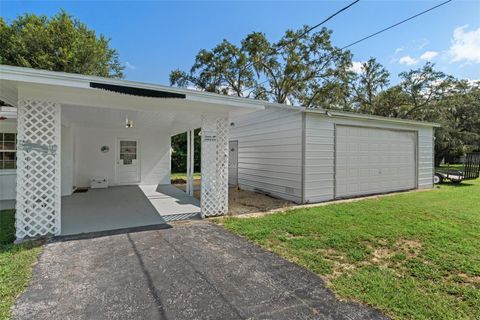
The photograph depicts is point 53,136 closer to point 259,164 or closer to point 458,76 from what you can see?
point 259,164

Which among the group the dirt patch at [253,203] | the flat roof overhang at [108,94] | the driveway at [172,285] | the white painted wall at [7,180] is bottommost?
the driveway at [172,285]

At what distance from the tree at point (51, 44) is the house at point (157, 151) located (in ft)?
27.7

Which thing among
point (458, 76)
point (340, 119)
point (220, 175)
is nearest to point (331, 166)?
point (340, 119)

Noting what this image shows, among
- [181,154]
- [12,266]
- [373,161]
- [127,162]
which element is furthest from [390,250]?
[181,154]

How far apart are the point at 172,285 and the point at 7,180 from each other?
7606 millimetres

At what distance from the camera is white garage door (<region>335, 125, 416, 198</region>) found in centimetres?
773

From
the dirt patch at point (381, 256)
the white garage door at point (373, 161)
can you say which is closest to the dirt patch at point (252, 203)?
the white garage door at point (373, 161)

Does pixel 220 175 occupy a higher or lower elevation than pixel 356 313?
higher

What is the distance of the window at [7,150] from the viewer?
7.19 meters

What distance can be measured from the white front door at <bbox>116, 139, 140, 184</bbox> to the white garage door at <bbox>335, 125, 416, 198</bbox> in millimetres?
8085

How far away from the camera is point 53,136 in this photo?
4.18m

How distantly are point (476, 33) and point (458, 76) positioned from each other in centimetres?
1629

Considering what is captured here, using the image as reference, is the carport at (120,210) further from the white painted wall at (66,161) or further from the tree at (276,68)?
the tree at (276,68)

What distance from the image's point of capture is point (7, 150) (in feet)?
23.7
